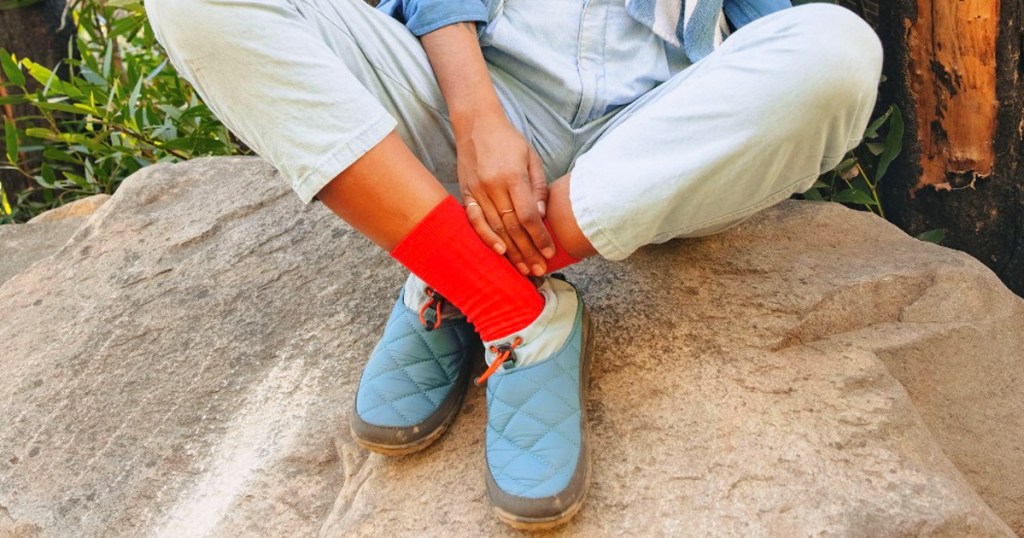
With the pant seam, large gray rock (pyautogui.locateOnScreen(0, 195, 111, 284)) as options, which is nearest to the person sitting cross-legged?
the pant seam

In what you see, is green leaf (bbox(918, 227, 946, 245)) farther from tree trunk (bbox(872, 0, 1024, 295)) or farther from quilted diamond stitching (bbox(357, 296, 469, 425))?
quilted diamond stitching (bbox(357, 296, 469, 425))

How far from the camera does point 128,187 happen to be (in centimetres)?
208

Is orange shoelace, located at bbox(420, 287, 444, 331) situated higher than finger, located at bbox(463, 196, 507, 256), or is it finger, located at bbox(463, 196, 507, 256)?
finger, located at bbox(463, 196, 507, 256)

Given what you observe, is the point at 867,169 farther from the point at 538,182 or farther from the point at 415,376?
the point at 415,376

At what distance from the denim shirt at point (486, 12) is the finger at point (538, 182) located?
9.1 inches

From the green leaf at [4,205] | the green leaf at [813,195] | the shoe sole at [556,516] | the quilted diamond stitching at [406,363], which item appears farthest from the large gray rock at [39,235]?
the green leaf at [813,195]

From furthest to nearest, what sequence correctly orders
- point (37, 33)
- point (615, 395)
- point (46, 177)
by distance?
1. point (37, 33)
2. point (46, 177)
3. point (615, 395)

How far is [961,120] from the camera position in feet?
5.40

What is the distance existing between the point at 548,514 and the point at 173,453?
65 centimetres

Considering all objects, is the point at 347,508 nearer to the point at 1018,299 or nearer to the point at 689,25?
the point at 689,25

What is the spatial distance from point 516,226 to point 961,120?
36.4 inches

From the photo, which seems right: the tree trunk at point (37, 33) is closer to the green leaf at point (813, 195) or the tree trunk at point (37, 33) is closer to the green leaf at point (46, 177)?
the green leaf at point (46, 177)

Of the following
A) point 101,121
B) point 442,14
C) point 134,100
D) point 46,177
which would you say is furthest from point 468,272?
point 46,177

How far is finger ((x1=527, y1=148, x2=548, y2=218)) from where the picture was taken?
121cm
